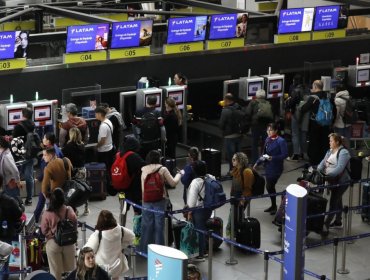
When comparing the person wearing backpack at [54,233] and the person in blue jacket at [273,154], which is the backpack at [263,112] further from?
the person wearing backpack at [54,233]

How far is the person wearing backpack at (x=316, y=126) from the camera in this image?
722 inches

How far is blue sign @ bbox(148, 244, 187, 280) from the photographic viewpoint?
8922mm

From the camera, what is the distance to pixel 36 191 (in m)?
17.1

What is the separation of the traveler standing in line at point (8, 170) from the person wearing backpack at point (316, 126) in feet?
19.0

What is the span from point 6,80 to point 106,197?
2.63 meters

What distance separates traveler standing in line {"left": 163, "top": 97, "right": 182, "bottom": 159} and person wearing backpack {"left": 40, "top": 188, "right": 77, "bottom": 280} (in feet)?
18.2

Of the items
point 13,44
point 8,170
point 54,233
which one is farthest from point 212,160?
point 54,233

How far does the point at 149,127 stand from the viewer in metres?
17.3

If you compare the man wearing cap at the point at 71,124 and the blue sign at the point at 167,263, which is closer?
the blue sign at the point at 167,263

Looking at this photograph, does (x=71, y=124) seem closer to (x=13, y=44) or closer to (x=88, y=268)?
(x=13, y=44)

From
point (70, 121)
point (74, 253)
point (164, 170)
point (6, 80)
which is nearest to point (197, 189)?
point (164, 170)

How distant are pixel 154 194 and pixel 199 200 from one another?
681 millimetres

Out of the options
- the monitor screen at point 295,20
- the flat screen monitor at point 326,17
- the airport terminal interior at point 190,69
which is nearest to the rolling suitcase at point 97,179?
the airport terminal interior at point 190,69

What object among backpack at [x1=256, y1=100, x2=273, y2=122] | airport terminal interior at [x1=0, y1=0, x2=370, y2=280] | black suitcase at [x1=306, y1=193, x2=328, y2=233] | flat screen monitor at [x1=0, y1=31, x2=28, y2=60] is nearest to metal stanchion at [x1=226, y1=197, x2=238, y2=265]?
airport terminal interior at [x1=0, y1=0, x2=370, y2=280]
